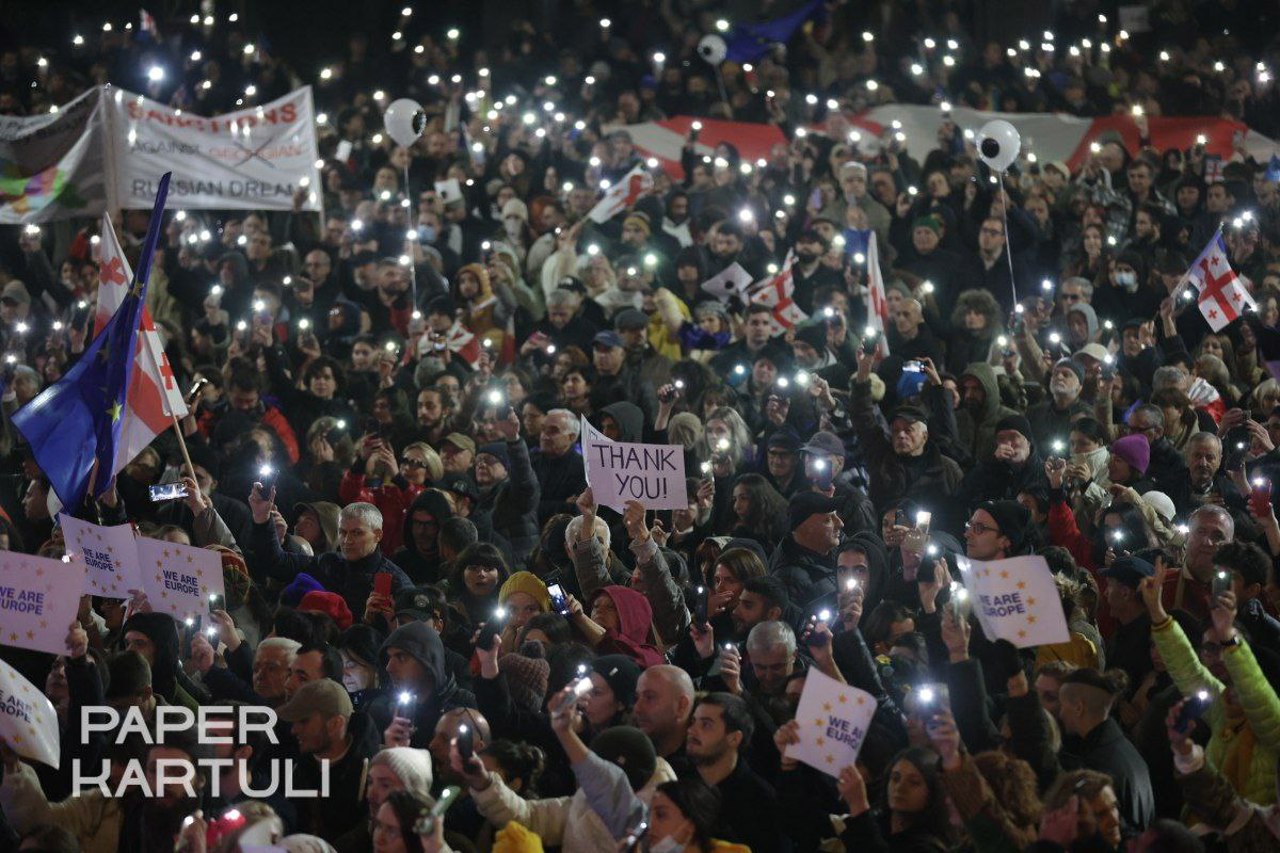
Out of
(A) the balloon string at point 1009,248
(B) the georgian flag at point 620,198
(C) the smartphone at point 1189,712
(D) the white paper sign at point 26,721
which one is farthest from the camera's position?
(B) the georgian flag at point 620,198

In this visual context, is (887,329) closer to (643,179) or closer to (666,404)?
(666,404)

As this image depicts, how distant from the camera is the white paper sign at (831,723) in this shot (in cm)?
566

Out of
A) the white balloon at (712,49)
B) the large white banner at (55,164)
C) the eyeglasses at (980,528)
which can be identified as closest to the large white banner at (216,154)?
the large white banner at (55,164)

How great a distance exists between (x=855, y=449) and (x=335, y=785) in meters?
4.16

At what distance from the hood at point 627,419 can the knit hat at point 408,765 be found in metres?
4.19

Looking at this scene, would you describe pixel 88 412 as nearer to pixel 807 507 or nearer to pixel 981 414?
pixel 807 507

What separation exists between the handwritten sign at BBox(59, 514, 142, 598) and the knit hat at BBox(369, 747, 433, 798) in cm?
223

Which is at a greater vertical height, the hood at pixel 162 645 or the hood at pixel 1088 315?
the hood at pixel 162 645

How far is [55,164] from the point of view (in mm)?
12352

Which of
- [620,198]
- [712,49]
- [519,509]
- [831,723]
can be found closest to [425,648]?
[831,723]

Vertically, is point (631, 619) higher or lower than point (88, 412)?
lower

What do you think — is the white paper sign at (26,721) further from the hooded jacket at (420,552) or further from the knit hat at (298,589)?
the hooded jacket at (420,552)

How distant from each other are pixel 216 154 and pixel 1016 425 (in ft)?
21.7

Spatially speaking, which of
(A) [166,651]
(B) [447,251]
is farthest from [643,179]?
(A) [166,651]
